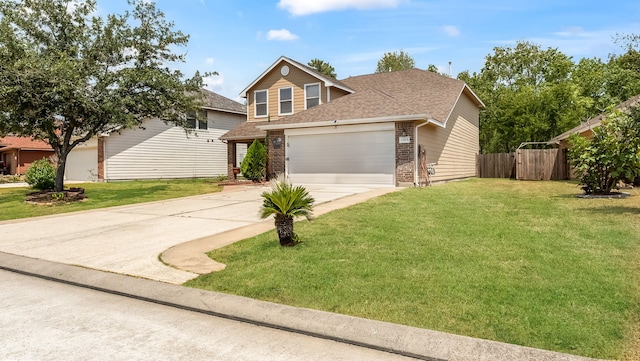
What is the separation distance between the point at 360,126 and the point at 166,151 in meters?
16.5

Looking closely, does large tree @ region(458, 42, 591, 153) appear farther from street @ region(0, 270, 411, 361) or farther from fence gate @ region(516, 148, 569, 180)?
street @ region(0, 270, 411, 361)

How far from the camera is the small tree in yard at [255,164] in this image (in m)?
19.6

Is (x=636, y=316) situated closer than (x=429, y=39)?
Yes

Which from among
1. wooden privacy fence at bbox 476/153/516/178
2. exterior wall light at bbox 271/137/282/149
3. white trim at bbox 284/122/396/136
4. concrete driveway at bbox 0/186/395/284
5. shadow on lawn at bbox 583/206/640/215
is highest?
white trim at bbox 284/122/396/136

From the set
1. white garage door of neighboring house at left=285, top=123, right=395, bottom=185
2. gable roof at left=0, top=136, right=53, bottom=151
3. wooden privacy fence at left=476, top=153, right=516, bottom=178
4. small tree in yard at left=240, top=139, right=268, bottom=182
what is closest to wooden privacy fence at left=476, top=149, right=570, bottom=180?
wooden privacy fence at left=476, top=153, right=516, bottom=178

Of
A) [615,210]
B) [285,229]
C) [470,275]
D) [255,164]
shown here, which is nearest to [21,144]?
[255,164]

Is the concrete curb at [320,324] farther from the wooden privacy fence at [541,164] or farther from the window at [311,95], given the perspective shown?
the wooden privacy fence at [541,164]

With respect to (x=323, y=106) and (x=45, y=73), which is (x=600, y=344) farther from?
(x=323, y=106)

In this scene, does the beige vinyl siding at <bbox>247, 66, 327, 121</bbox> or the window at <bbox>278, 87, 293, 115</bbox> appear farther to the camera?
the window at <bbox>278, 87, 293, 115</bbox>

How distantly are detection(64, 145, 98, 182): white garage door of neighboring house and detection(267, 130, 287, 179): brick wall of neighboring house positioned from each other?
1352cm

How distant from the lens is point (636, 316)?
11.4 ft

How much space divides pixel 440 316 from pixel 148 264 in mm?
4225

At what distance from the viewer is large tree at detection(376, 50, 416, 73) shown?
48938 mm

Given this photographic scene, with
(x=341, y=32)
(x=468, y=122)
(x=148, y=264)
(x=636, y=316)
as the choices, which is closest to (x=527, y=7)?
(x=341, y=32)
